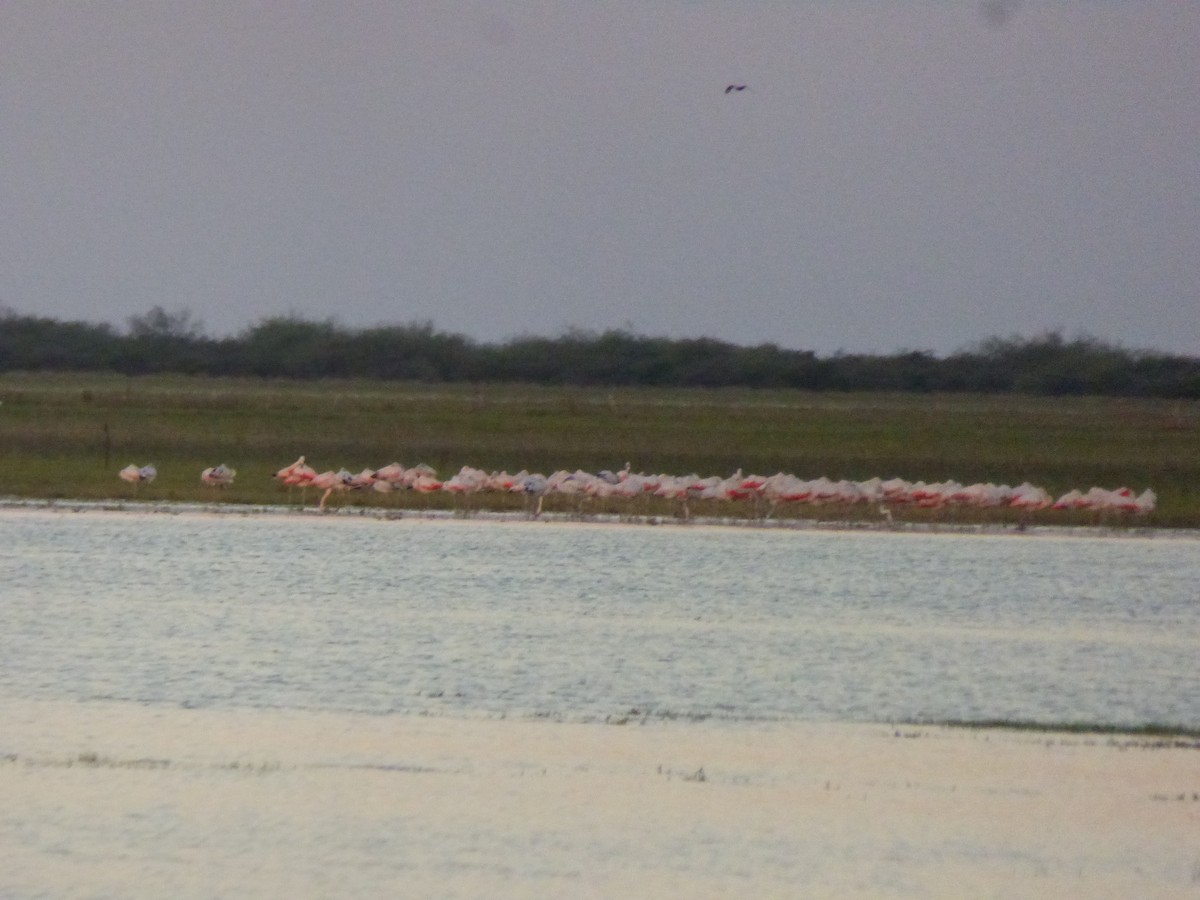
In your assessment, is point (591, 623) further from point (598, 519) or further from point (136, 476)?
point (136, 476)

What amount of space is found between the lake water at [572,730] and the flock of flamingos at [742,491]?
7774 mm

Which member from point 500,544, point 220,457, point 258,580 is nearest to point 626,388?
point 220,457

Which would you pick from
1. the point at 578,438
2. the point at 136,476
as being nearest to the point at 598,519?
the point at 136,476

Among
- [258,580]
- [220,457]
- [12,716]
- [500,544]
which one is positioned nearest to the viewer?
[12,716]

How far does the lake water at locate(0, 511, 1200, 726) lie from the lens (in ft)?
41.9

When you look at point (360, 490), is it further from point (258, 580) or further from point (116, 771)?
point (116, 771)

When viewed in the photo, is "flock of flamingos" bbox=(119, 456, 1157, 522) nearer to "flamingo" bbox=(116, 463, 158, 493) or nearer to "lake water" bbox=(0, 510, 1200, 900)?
"flamingo" bbox=(116, 463, 158, 493)

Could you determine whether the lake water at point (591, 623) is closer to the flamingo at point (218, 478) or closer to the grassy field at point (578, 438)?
the flamingo at point (218, 478)

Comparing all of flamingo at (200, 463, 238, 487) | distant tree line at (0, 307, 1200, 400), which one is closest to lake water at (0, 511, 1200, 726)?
flamingo at (200, 463, 238, 487)

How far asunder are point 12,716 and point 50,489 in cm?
2130

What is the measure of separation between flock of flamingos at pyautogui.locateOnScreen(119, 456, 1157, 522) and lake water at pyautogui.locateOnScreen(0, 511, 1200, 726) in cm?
296

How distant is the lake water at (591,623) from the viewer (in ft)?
41.9

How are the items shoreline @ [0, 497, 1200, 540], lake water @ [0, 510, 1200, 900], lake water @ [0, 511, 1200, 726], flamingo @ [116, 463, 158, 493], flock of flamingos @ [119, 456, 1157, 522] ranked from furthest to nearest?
flamingo @ [116, 463, 158, 493], flock of flamingos @ [119, 456, 1157, 522], shoreline @ [0, 497, 1200, 540], lake water @ [0, 511, 1200, 726], lake water @ [0, 510, 1200, 900]

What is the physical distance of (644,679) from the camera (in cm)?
1353
